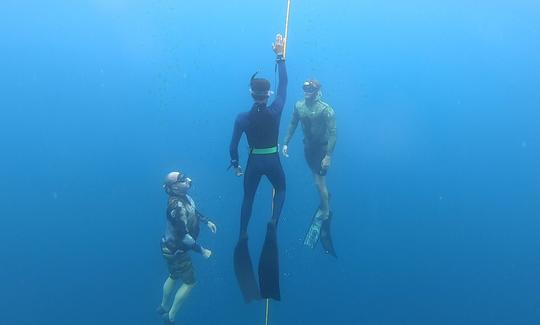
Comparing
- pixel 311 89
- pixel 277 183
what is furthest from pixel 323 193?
pixel 277 183

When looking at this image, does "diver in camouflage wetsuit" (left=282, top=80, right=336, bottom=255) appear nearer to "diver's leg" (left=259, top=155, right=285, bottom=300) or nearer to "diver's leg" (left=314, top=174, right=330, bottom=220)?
"diver's leg" (left=314, top=174, right=330, bottom=220)

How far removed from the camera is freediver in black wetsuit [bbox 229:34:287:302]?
5.08 meters

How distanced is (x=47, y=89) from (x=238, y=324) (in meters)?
8.86

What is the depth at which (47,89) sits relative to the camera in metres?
12.6

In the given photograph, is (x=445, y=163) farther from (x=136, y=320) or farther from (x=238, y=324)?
(x=136, y=320)

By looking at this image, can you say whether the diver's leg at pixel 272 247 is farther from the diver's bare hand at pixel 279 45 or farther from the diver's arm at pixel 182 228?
the diver's bare hand at pixel 279 45

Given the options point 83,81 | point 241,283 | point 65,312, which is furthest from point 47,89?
point 241,283

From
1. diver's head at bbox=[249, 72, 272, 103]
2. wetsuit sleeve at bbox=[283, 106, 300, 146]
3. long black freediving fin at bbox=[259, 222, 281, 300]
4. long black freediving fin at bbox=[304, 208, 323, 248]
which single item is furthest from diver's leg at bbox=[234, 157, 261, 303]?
long black freediving fin at bbox=[304, 208, 323, 248]

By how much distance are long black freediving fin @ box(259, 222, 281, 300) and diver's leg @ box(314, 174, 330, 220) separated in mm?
2481

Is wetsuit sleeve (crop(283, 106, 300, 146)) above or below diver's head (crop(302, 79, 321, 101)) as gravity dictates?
below

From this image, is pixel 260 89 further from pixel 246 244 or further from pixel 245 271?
pixel 245 271

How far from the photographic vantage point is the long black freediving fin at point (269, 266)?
17.0 ft

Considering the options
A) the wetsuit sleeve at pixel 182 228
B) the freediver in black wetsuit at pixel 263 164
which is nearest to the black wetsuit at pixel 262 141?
the freediver in black wetsuit at pixel 263 164

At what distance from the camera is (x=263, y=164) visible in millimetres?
5391
